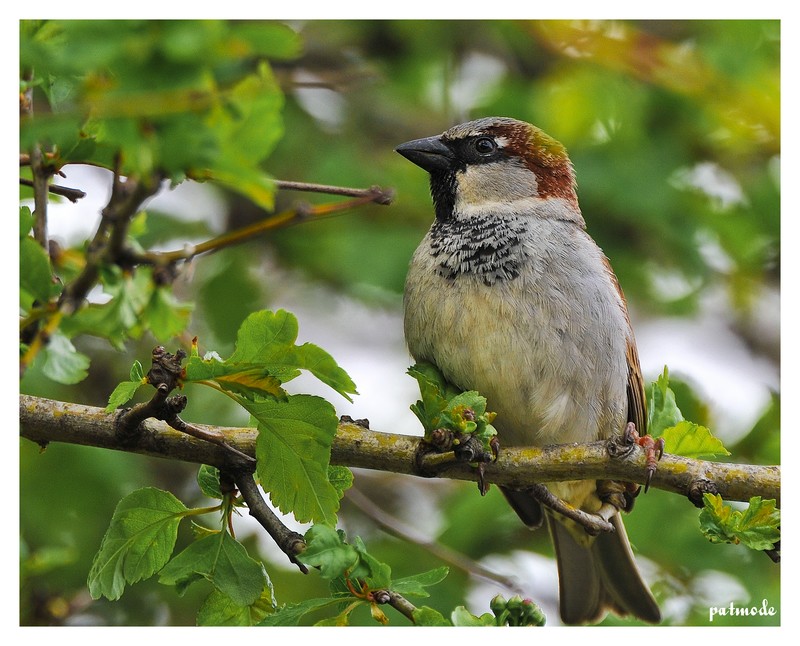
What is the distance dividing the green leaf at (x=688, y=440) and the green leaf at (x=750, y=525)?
9.2 inches

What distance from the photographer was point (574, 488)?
275cm

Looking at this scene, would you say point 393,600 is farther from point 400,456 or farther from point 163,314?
point 163,314

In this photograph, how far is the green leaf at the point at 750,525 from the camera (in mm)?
1802

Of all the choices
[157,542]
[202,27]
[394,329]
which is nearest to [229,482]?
[157,542]

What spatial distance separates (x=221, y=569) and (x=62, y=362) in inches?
23.9

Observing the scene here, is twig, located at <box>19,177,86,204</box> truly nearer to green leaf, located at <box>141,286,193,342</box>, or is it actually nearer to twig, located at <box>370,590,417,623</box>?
green leaf, located at <box>141,286,193,342</box>

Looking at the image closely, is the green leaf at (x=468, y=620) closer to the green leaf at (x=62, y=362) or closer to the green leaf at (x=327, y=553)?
the green leaf at (x=327, y=553)

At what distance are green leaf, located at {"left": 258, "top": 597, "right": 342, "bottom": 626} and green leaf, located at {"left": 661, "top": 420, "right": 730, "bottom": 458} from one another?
798 mm

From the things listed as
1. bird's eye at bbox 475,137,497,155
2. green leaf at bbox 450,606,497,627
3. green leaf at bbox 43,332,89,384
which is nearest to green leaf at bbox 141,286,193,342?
green leaf at bbox 43,332,89,384

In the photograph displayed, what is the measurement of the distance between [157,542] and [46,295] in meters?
0.69

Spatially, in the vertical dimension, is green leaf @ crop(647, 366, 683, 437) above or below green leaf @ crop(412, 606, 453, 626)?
above

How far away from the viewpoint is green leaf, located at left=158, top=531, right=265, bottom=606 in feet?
5.85

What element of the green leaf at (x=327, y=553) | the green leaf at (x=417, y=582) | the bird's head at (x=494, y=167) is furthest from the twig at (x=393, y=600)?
the bird's head at (x=494, y=167)

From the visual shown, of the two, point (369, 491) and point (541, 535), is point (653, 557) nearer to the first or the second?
point (541, 535)
